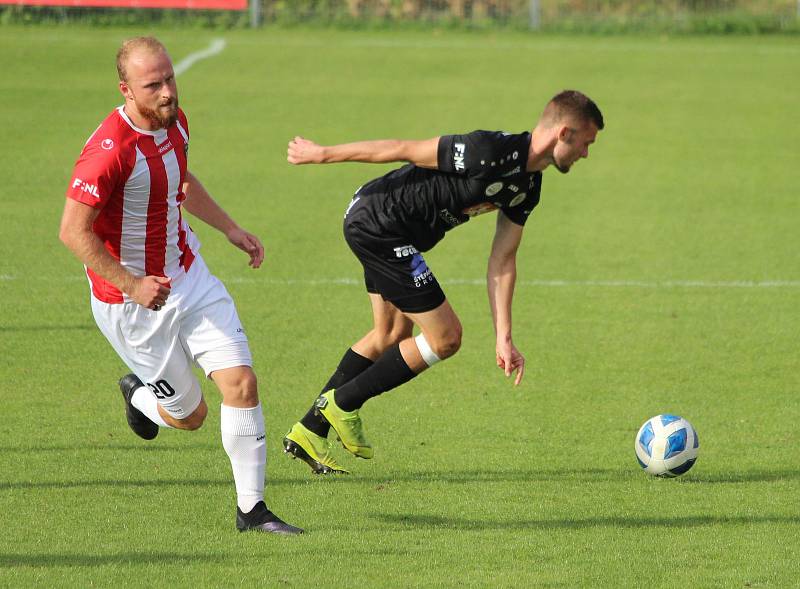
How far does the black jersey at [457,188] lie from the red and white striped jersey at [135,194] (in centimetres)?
119

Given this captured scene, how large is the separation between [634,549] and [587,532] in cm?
30

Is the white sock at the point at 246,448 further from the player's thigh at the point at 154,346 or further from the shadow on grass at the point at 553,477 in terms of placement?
the shadow on grass at the point at 553,477

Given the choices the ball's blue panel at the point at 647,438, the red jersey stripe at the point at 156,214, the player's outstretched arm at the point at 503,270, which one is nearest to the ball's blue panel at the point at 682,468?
the ball's blue panel at the point at 647,438

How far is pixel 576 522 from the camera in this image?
6270mm

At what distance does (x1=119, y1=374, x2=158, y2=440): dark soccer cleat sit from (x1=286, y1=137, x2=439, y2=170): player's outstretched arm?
1661 millimetres

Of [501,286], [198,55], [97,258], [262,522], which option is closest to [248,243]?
[97,258]

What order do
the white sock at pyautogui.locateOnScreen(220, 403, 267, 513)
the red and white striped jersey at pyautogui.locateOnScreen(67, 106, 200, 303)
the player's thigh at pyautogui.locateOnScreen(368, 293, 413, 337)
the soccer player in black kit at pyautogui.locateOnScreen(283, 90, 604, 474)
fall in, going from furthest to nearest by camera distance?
the player's thigh at pyautogui.locateOnScreen(368, 293, 413, 337) → the soccer player in black kit at pyautogui.locateOnScreen(283, 90, 604, 474) → the white sock at pyautogui.locateOnScreen(220, 403, 267, 513) → the red and white striped jersey at pyautogui.locateOnScreen(67, 106, 200, 303)

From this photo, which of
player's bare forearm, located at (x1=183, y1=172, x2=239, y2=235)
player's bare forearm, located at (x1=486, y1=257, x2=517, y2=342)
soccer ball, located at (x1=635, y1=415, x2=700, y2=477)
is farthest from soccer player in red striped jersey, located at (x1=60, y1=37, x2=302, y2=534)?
soccer ball, located at (x1=635, y1=415, x2=700, y2=477)

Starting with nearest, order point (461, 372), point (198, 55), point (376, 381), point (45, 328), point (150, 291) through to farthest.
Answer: point (150, 291), point (376, 381), point (461, 372), point (45, 328), point (198, 55)

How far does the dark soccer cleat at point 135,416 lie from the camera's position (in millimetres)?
7000

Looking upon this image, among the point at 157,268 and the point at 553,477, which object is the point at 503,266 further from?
the point at 157,268

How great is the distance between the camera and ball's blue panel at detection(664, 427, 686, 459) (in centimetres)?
684

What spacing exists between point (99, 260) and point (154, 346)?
0.68 metres

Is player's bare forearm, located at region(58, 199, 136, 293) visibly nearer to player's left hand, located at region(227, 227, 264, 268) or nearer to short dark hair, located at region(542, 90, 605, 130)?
player's left hand, located at region(227, 227, 264, 268)
